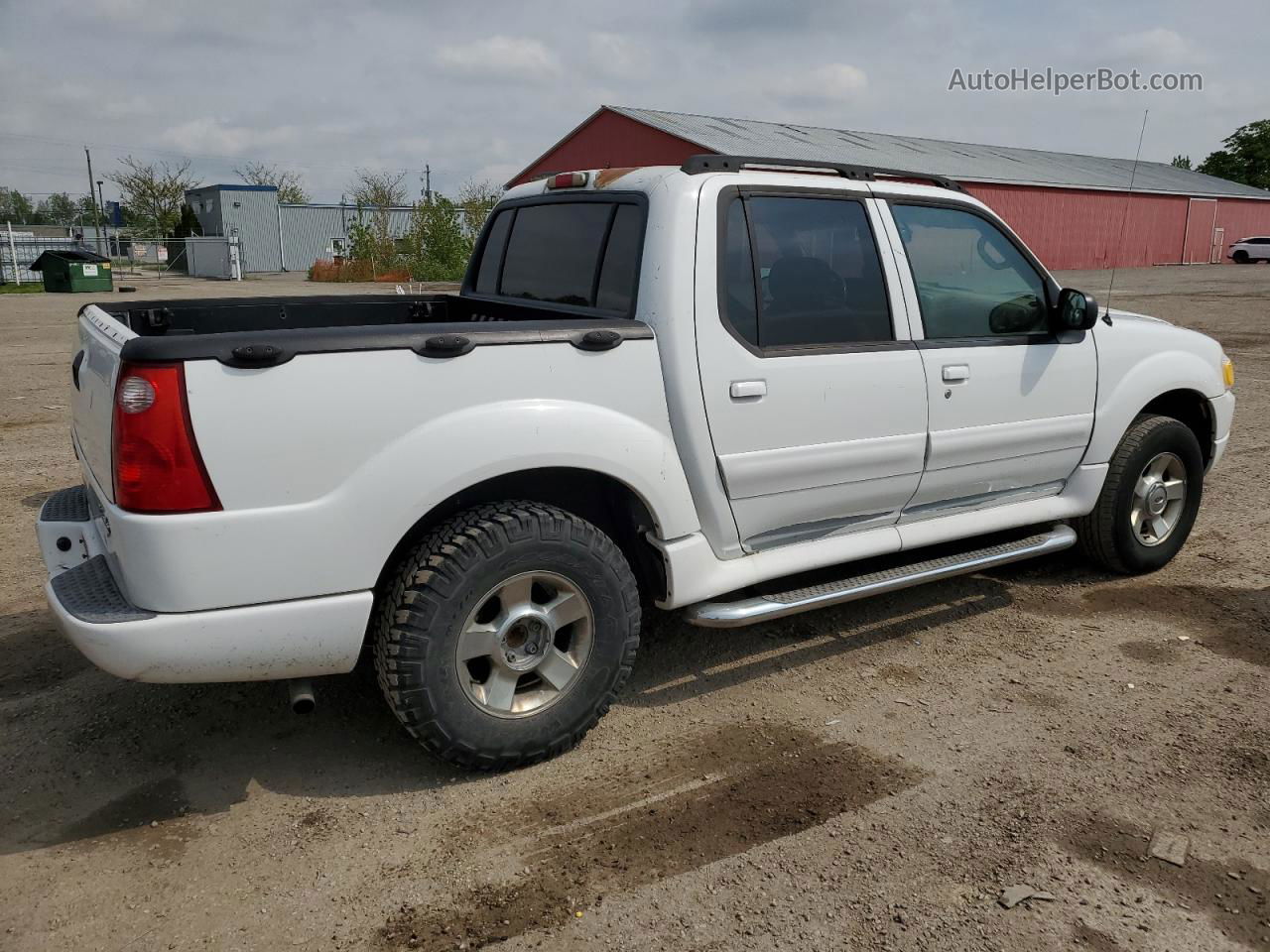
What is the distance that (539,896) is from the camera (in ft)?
9.05

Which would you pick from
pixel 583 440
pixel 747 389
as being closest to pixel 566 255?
pixel 747 389

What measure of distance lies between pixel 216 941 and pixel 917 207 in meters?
3.57

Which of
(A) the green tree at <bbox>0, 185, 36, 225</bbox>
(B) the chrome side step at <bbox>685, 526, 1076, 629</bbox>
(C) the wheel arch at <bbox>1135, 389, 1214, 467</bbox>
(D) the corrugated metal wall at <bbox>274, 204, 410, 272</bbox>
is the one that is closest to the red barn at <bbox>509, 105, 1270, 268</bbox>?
(D) the corrugated metal wall at <bbox>274, 204, 410, 272</bbox>

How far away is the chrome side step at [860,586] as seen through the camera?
365 cm

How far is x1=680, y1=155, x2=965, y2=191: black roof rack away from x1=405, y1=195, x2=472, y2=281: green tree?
3143 cm

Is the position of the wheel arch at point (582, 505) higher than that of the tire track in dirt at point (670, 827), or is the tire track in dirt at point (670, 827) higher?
the wheel arch at point (582, 505)

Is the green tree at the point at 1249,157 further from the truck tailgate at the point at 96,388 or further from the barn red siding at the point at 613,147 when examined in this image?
the truck tailgate at the point at 96,388

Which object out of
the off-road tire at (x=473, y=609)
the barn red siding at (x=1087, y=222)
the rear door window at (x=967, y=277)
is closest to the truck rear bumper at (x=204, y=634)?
the off-road tire at (x=473, y=609)

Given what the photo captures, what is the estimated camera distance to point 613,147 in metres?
34.4

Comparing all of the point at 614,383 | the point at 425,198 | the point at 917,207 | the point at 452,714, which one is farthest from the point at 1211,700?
the point at 425,198

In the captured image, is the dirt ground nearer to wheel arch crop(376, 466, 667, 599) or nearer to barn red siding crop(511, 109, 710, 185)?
wheel arch crop(376, 466, 667, 599)

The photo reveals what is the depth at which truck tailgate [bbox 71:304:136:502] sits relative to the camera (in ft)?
9.49

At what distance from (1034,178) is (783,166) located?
133 feet

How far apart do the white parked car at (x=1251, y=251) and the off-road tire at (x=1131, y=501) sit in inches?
1909
